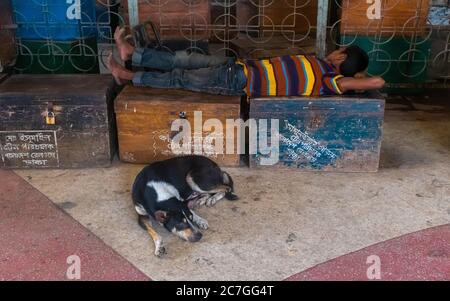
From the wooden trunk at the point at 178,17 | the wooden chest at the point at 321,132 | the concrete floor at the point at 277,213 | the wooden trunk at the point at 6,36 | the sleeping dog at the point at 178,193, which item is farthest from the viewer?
the wooden trunk at the point at 178,17

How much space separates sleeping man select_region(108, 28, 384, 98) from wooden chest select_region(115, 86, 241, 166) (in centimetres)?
10

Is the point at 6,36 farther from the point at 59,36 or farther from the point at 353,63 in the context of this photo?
the point at 353,63

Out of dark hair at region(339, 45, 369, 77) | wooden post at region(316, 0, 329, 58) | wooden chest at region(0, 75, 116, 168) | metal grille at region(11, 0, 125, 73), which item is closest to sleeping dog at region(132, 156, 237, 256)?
wooden chest at region(0, 75, 116, 168)

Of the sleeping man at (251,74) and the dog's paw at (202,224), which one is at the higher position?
the sleeping man at (251,74)

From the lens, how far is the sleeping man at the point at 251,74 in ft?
10.7

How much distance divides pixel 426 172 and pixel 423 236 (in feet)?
2.70

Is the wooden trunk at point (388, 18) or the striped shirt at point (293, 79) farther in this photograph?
A: the wooden trunk at point (388, 18)

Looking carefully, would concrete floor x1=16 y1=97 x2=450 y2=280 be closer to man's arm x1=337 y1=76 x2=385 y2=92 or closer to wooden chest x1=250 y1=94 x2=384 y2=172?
wooden chest x1=250 y1=94 x2=384 y2=172

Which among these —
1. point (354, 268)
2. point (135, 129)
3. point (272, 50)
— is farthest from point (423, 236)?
point (272, 50)

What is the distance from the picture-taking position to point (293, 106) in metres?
3.17

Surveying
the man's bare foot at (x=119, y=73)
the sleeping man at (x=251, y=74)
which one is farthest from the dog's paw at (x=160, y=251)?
the man's bare foot at (x=119, y=73)

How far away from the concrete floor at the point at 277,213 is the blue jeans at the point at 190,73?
57 centimetres

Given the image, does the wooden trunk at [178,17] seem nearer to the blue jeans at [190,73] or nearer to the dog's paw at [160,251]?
the blue jeans at [190,73]
